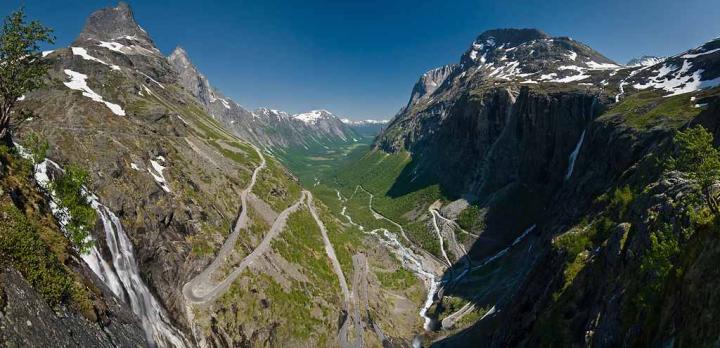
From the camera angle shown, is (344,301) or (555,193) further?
(555,193)

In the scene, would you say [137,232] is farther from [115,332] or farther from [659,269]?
[659,269]

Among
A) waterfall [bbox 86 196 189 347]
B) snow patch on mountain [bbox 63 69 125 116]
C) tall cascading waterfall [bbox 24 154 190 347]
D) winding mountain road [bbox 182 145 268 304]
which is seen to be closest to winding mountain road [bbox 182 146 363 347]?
winding mountain road [bbox 182 145 268 304]

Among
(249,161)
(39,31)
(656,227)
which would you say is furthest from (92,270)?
(249,161)

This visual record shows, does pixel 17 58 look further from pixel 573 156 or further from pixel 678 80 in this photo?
pixel 678 80

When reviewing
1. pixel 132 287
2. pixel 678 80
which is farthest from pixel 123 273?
pixel 678 80

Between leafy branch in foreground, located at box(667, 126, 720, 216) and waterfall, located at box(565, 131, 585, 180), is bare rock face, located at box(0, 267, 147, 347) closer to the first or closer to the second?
leafy branch in foreground, located at box(667, 126, 720, 216)

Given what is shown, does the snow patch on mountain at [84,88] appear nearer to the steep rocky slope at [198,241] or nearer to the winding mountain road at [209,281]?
the steep rocky slope at [198,241]
